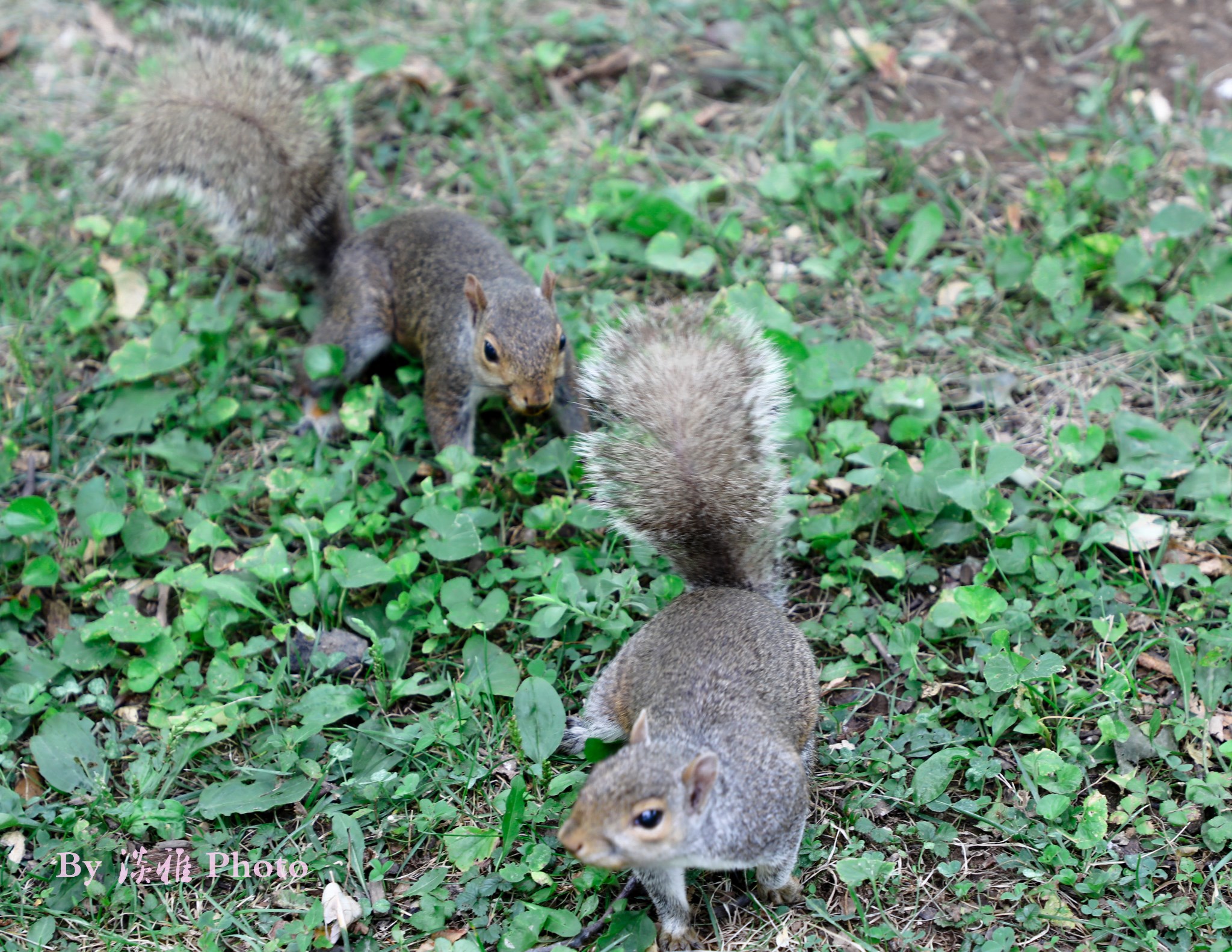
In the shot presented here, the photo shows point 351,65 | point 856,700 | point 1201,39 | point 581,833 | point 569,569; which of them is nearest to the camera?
point 581,833

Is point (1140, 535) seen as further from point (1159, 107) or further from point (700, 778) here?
point (1159, 107)

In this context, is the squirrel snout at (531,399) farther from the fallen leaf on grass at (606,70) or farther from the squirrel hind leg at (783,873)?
the fallen leaf on grass at (606,70)

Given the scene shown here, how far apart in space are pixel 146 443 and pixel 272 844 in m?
1.31

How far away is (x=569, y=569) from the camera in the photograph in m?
2.41

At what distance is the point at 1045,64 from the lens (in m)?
3.65

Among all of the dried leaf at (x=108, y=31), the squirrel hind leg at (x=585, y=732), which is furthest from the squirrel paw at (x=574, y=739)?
the dried leaf at (x=108, y=31)

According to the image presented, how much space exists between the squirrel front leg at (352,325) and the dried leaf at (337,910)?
1.35 metres

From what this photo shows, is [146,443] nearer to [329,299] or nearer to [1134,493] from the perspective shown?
[329,299]

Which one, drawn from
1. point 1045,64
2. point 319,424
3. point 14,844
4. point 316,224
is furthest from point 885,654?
point 1045,64

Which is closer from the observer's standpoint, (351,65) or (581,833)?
(581,833)

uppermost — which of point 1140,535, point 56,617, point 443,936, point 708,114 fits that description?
point 708,114

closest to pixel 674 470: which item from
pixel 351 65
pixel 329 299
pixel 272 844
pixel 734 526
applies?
pixel 734 526

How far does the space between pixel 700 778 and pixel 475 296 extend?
1536 mm

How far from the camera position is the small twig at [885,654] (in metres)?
2.29
